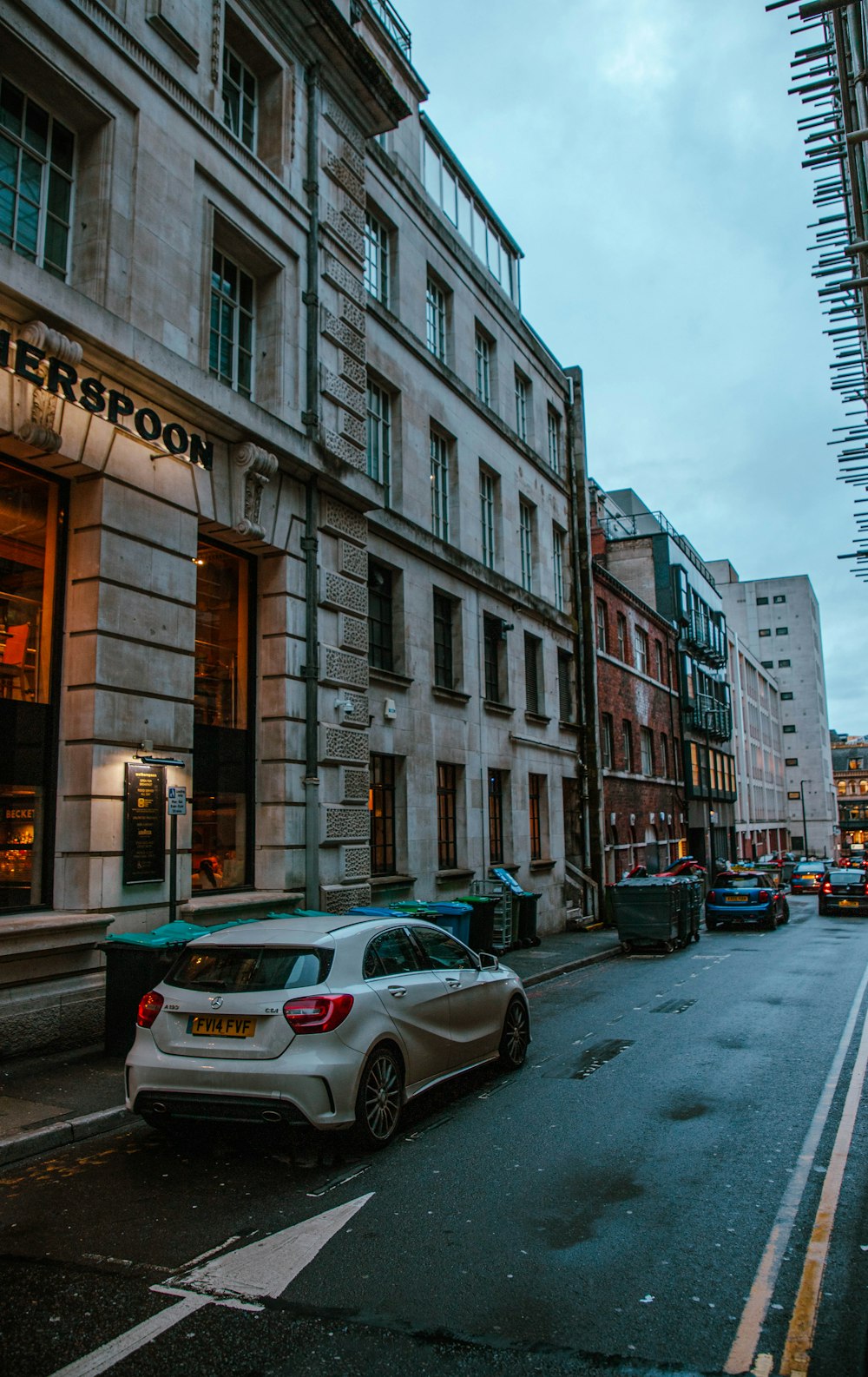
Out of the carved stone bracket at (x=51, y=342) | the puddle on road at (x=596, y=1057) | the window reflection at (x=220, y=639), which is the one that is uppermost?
the carved stone bracket at (x=51, y=342)

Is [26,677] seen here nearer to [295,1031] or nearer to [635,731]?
[295,1031]

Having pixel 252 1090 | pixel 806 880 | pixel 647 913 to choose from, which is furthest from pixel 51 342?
pixel 806 880

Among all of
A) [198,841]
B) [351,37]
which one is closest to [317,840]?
[198,841]

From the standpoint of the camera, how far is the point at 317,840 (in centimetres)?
1288

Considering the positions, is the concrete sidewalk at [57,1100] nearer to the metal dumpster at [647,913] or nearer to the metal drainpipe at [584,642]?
the metal dumpster at [647,913]

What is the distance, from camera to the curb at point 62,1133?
20.0 feet

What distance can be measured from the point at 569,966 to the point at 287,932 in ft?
35.8

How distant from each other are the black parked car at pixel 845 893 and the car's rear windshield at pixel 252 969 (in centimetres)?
2810

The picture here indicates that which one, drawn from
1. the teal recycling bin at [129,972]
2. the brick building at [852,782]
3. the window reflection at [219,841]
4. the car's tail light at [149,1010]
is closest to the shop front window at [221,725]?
the window reflection at [219,841]

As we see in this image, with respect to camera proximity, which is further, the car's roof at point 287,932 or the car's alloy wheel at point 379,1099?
the car's roof at point 287,932

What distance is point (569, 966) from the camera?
1641 cm

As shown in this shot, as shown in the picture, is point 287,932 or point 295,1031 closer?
point 295,1031

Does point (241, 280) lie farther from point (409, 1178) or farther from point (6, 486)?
point (409, 1178)

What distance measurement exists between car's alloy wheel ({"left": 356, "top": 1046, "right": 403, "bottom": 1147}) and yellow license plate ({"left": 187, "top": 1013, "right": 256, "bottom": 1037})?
801 mm
